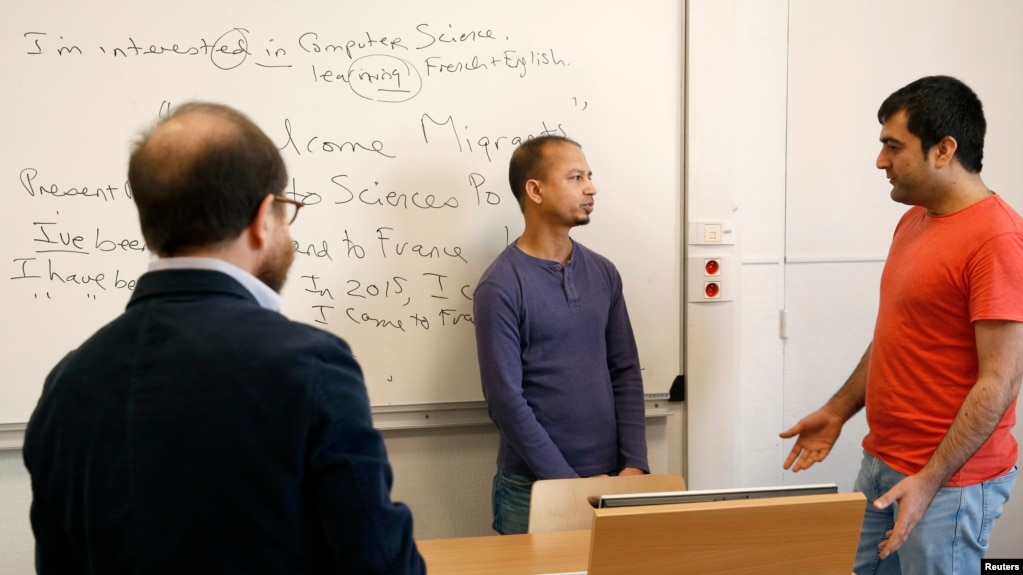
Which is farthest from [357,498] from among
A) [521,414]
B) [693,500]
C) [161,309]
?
[521,414]

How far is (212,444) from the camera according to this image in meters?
0.96

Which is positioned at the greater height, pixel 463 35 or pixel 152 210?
pixel 463 35

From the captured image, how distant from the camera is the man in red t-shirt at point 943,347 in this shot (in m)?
1.77

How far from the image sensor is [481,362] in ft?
7.35

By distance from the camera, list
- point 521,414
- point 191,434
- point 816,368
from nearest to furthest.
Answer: point 191,434, point 521,414, point 816,368

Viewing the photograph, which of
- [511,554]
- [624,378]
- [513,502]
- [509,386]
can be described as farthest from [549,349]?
[511,554]

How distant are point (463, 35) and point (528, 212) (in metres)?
0.60

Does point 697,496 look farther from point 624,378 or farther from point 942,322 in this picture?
point 624,378

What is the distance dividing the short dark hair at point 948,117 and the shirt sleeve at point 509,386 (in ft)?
3.69

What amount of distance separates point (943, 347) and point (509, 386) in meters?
1.08

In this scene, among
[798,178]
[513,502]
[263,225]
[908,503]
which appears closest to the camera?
[263,225]

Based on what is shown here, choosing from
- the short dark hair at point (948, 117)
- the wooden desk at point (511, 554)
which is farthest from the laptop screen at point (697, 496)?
the short dark hair at point (948, 117)

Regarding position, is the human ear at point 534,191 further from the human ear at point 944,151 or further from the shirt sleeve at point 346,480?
the shirt sleeve at point 346,480

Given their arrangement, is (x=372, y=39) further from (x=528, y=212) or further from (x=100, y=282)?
(x=100, y=282)
